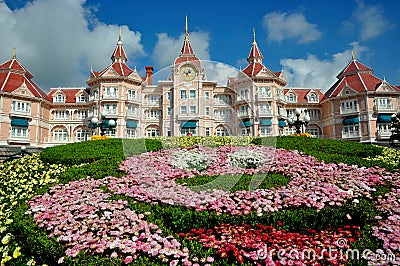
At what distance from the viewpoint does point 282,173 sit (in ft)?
29.5

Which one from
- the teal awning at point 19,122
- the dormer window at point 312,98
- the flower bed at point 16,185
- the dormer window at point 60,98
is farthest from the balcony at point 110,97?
the dormer window at point 312,98

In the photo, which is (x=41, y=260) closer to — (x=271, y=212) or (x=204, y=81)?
(x=271, y=212)

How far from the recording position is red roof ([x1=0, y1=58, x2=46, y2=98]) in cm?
3666

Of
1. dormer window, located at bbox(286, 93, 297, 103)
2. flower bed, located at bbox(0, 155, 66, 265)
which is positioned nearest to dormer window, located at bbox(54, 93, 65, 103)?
dormer window, located at bbox(286, 93, 297, 103)

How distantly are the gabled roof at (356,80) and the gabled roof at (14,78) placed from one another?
37311 millimetres

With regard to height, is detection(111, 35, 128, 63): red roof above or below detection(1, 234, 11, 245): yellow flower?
above

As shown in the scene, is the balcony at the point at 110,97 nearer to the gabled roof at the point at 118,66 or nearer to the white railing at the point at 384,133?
the gabled roof at the point at 118,66

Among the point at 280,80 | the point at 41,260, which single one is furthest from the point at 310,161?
the point at 280,80

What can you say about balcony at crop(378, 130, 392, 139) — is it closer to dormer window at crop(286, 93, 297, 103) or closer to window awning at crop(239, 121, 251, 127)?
dormer window at crop(286, 93, 297, 103)

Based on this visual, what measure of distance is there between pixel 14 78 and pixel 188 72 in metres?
37.6

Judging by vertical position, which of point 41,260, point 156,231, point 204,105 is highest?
point 204,105

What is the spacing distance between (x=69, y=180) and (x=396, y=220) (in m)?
7.40

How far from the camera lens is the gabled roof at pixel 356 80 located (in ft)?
124

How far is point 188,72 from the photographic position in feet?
26.4
